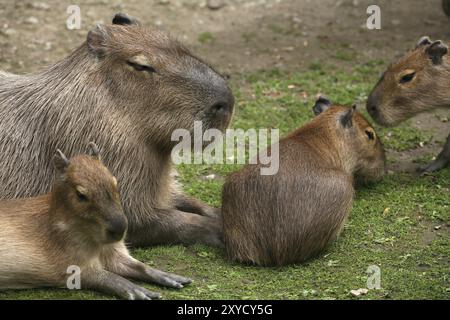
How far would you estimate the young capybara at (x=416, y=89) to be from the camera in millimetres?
7734

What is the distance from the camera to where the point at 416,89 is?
778 centimetres

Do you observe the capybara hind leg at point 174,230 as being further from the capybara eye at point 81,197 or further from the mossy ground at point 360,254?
the capybara eye at point 81,197

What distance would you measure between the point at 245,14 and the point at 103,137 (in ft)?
17.3

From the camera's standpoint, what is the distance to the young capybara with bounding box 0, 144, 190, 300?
5.40 meters

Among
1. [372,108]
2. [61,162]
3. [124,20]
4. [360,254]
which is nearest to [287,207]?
[360,254]

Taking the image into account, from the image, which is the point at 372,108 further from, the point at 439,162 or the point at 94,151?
the point at 94,151

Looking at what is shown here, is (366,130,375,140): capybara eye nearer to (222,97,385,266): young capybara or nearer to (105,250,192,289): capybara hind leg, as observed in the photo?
(222,97,385,266): young capybara

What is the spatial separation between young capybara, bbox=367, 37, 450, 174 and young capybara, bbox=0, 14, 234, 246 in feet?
6.60

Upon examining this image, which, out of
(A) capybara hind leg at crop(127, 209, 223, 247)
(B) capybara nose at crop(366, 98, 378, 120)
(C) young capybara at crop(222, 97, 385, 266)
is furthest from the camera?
(B) capybara nose at crop(366, 98, 378, 120)

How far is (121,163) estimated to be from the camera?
248 inches

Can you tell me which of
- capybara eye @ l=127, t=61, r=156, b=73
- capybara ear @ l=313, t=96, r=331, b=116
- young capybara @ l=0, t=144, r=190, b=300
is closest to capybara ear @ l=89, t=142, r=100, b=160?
young capybara @ l=0, t=144, r=190, b=300

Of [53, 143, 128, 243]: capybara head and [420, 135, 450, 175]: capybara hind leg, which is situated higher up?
[420, 135, 450, 175]: capybara hind leg

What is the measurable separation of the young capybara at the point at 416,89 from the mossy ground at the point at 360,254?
0.52 m

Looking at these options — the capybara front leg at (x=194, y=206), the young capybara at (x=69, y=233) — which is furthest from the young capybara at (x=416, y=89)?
the young capybara at (x=69, y=233)
